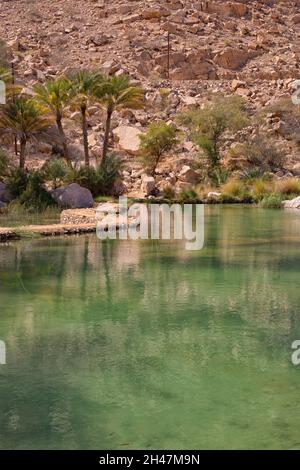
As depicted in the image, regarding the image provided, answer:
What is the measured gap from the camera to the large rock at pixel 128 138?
40625mm

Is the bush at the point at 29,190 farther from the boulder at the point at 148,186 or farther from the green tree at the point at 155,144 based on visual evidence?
the green tree at the point at 155,144

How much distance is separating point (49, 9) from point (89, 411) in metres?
64.0

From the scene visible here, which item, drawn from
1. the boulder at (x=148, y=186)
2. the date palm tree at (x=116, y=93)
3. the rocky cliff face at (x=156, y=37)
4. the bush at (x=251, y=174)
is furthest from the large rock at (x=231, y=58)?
the boulder at (x=148, y=186)

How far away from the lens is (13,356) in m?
7.34

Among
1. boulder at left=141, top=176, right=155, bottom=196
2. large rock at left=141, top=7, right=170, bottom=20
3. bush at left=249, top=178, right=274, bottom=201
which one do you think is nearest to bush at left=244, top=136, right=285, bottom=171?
bush at left=249, top=178, right=274, bottom=201

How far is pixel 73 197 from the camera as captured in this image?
2777 centimetres

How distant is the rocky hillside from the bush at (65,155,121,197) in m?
10.8

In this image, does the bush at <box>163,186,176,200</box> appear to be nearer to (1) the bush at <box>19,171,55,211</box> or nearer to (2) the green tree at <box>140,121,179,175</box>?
(2) the green tree at <box>140,121,179,175</box>

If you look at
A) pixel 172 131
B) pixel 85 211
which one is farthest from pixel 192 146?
pixel 85 211

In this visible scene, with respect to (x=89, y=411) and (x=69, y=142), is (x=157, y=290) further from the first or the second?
(x=69, y=142)

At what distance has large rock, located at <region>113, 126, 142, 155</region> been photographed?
40.6 meters

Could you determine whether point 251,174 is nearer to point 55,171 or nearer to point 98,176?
point 98,176

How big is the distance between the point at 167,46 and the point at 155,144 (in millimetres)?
23362
